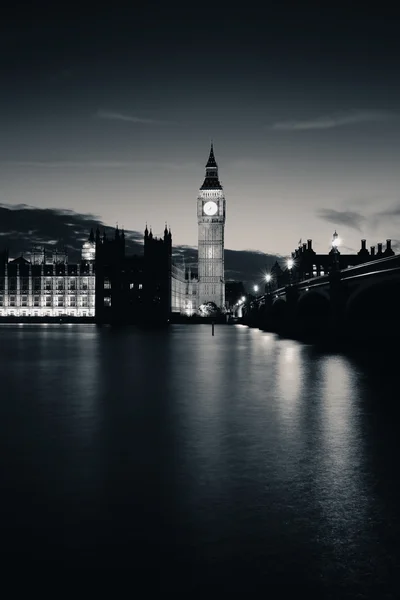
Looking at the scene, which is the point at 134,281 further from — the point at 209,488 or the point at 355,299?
the point at 209,488

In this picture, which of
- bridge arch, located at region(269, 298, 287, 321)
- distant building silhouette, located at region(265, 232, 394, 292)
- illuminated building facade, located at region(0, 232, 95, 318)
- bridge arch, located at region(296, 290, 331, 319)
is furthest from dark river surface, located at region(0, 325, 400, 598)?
illuminated building facade, located at region(0, 232, 95, 318)

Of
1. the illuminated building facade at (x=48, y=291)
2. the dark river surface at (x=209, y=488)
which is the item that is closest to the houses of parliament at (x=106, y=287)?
the illuminated building facade at (x=48, y=291)

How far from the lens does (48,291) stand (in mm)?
193625

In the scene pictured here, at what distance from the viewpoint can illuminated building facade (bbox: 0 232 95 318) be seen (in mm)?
192000

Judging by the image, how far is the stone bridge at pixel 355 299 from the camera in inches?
1545

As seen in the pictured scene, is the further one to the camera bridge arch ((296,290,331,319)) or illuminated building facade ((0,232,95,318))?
illuminated building facade ((0,232,95,318))

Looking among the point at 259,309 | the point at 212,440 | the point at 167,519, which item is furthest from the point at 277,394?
the point at 259,309

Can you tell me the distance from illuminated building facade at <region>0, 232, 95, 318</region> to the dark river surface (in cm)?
17890

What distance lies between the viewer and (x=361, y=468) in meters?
8.69

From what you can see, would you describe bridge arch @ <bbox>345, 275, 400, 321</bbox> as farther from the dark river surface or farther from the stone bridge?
the dark river surface

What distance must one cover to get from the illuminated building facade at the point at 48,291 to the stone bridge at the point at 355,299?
12080 centimetres

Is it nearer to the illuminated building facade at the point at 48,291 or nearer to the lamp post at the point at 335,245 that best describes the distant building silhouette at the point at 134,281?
the illuminated building facade at the point at 48,291

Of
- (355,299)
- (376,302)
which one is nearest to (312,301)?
(376,302)

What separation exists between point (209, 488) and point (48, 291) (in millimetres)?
192620
